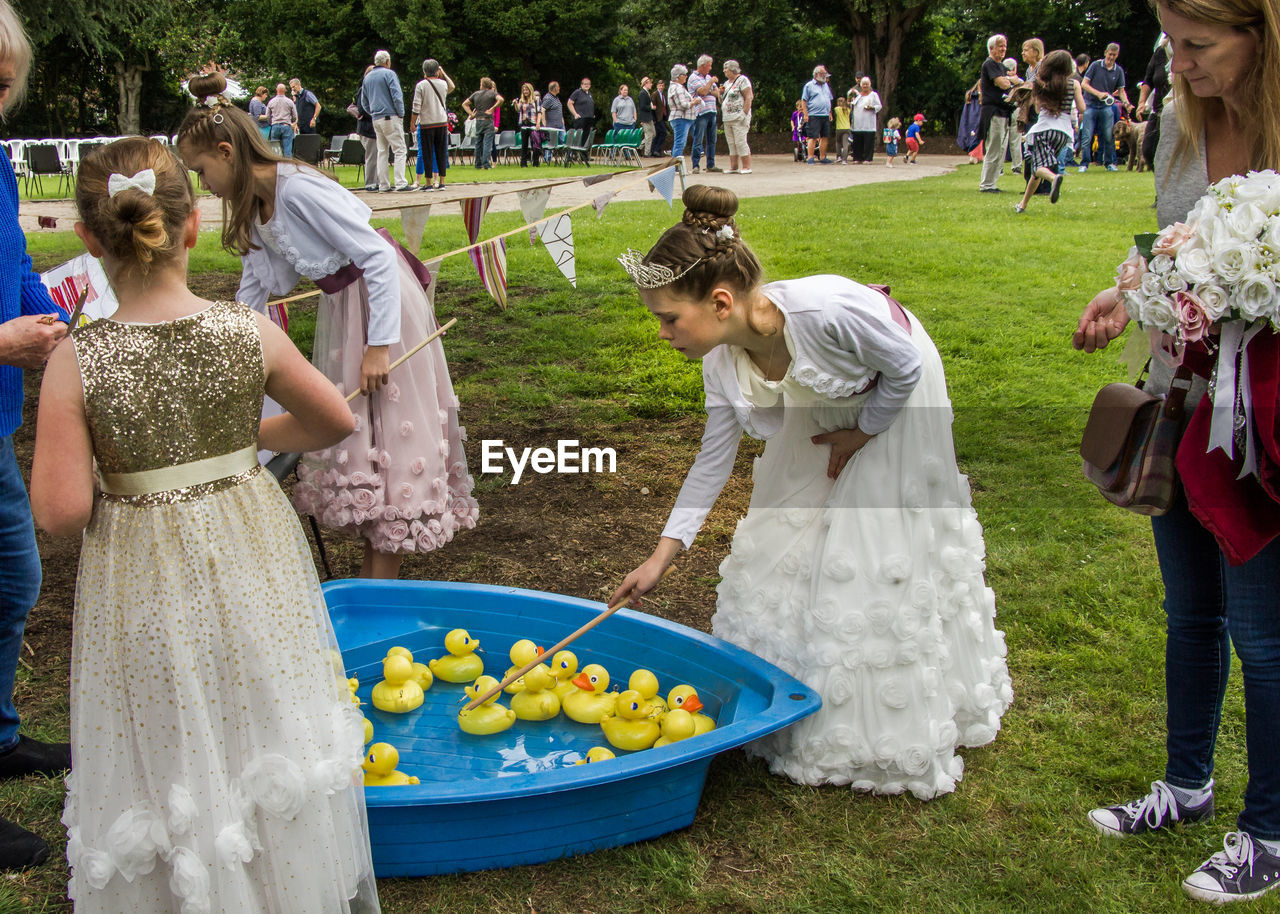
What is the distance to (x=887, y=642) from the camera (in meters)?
2.59

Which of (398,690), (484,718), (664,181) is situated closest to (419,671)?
(398,690)

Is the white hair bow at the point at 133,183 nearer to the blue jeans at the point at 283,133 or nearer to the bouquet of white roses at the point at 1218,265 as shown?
the bouquet of white roses at the point at 1218,265

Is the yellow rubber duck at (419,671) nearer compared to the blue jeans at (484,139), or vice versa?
the yellow rubber duck at (419,671)

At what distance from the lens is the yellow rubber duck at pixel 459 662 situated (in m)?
3.16

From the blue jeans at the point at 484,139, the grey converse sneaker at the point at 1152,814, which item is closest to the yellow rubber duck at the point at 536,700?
the grey converse sneaker at the point at 1152,814

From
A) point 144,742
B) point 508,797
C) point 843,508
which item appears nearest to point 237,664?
point 144,742

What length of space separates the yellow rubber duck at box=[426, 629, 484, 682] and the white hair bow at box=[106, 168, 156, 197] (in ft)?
5.78

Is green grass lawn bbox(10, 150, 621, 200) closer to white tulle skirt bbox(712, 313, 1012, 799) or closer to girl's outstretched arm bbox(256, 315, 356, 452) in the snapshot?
white tulle skirt bbox(712, 313, 1012, 799)

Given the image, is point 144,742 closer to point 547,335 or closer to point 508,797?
point 508,797

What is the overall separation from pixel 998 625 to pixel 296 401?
8.38ft

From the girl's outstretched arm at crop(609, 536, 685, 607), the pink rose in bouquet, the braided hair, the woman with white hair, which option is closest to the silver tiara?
the braided hair

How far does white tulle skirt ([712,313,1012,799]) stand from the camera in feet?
8.51

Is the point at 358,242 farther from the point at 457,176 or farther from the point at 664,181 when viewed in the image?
the point at 457,176

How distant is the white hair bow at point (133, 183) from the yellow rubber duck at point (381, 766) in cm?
147
